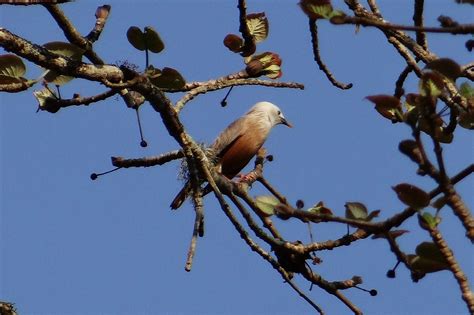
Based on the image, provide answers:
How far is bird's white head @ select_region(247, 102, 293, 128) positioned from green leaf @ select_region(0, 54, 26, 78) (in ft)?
A: 17.4

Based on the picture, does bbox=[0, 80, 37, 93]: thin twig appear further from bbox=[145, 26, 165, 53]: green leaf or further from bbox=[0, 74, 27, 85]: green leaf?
bbox=[145, 26, 165, 53]: green leaf

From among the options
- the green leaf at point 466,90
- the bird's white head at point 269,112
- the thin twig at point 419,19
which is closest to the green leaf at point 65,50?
the green leaf at point 466,90

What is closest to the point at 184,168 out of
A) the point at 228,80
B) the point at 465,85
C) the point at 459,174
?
the point at 228,80

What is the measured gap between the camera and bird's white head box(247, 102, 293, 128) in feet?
27.8

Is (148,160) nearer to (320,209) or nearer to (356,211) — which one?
(320,209)

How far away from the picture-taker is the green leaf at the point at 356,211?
2564 millimetres

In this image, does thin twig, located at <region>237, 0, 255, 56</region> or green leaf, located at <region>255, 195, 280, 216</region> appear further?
thin twig, located at <region>237, 0, 255, 56</region>

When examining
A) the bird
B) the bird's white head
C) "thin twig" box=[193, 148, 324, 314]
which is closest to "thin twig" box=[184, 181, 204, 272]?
"thin twig" box=[193, 148, 324, 314]

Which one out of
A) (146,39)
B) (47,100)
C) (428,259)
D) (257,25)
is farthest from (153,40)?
(428,259)

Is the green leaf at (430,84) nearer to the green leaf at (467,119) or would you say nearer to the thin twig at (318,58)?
the green leaf at (467,119)

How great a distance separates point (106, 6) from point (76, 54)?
0.76 metres

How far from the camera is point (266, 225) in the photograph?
3.68 meters

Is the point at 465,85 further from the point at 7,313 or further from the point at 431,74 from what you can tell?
the point at 7,313

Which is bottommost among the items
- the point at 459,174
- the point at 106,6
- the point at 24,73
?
the point at 459,174
